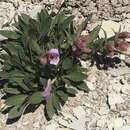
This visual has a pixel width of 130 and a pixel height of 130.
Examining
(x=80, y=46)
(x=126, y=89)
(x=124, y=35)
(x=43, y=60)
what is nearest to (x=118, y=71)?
(x=126, y=89)

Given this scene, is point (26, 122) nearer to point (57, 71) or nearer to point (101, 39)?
point (57, 71)

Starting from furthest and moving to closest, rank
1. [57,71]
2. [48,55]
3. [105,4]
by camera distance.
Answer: [105,4] < [57,71] < [48,55]

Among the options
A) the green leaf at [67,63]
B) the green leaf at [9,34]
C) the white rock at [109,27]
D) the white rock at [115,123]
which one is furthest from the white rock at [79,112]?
the green leaf at [9,34]

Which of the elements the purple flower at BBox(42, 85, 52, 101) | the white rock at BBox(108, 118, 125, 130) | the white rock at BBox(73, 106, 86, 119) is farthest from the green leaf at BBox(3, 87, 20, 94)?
the white rock at BBox(108, 118, 125, 130)

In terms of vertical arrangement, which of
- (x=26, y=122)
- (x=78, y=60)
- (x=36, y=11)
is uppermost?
(x=36, y=11)

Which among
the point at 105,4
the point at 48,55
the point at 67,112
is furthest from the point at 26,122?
the point at 105,4
